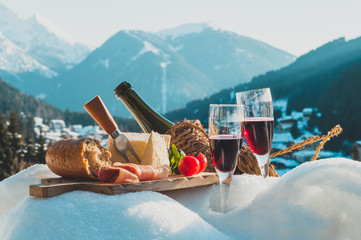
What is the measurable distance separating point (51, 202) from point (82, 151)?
1.33 ft

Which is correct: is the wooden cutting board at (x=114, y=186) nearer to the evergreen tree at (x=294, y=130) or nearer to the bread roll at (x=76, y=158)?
the bread roll at (x=76, y=158)

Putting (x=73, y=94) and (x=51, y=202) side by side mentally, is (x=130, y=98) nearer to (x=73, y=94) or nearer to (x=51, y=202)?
(x=51, y=202)

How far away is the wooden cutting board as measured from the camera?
1151mm

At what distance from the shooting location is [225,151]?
4.42 ft

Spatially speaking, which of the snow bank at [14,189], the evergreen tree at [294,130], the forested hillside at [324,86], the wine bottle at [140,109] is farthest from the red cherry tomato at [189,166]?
the evergreen tree at [294,130]

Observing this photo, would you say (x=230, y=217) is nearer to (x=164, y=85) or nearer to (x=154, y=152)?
(x=154, y=152)

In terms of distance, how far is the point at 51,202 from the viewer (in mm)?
1107

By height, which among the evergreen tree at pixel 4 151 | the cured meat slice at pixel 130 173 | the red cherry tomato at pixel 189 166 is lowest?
the evergreen tree at pixel 4 151

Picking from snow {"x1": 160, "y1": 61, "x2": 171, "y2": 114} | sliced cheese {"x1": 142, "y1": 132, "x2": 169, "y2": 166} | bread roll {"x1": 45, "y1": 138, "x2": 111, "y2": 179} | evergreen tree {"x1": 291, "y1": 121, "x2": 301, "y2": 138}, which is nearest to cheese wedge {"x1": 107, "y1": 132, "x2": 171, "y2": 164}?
sliced cheese {"x1": 142, "y1": 132, "x2": 169, "y2": 166}

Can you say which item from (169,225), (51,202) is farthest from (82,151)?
(169,225)

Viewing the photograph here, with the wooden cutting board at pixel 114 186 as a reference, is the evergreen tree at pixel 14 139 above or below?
below

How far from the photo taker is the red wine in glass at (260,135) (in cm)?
147

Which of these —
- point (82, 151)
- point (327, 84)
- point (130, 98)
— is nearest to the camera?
point (82, 151)

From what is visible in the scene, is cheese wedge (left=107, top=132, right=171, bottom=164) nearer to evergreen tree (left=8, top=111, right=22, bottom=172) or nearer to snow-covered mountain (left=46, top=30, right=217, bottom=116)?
evergreen tree (left=8, top=111, right=22, bottom=172)
